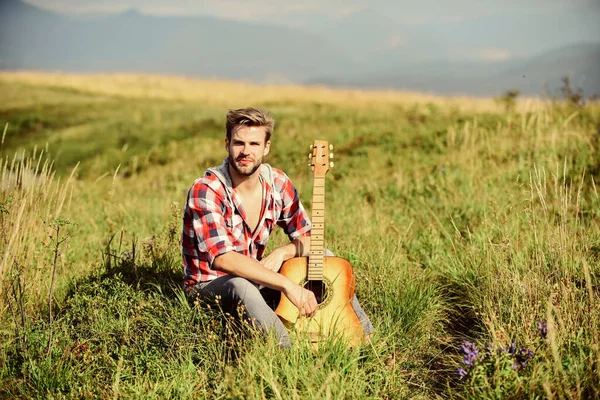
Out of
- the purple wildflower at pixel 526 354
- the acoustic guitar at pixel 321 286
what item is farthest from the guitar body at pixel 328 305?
the purple wildflower at pixel 526 354

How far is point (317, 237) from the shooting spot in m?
3.46

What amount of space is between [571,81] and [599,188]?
3.98 metres

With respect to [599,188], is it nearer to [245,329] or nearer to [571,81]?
[571,81]

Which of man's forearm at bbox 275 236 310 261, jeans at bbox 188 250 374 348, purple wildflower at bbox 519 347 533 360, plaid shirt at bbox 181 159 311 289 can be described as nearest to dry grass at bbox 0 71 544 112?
plaid shirt at bbox 181 159 311 289

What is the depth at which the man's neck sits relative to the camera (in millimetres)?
3586

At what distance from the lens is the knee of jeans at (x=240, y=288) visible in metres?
3.13

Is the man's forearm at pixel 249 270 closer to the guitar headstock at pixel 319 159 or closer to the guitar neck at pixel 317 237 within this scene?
the guitar neck at pixel 317 237

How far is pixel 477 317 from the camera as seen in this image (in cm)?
374

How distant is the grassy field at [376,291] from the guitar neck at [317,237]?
56 cm

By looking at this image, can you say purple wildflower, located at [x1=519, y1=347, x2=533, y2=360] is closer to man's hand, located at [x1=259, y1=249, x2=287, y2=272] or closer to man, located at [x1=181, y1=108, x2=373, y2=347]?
man, located at [x1=181, y1=108, x2=373, y2=347]

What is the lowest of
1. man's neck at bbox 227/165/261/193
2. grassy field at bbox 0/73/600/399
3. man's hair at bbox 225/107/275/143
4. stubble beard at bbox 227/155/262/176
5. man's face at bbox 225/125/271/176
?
grassy field at bbox 0/73/600/399

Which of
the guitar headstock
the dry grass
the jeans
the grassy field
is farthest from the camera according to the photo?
the dry grass

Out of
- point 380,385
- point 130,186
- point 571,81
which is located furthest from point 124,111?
point 380,385

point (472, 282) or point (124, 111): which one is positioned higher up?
point (124, 111)
